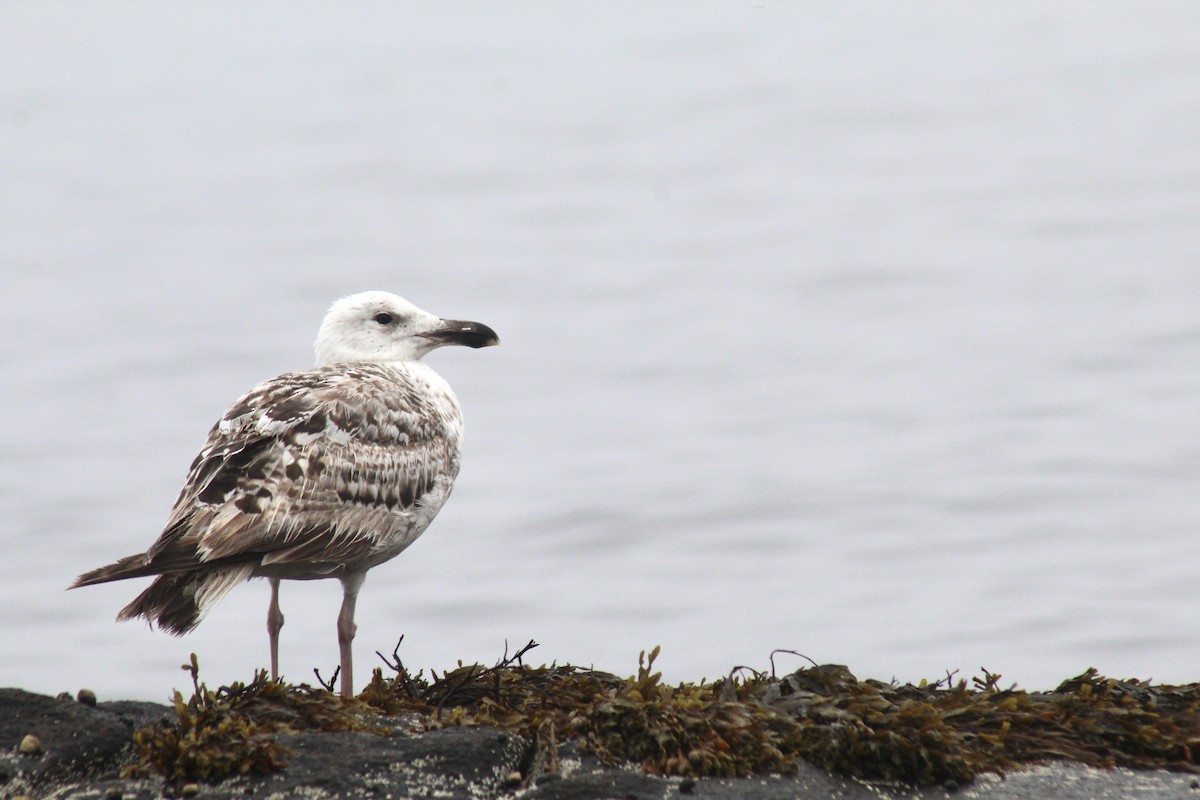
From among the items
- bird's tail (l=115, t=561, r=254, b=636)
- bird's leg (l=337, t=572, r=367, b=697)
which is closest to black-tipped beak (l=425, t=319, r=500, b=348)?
bird's leg (l=337, t=572, r=367, b=697)

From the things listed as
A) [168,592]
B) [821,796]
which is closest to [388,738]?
[821,796]

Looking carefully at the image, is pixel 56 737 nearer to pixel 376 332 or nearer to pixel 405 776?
pixel 405 776

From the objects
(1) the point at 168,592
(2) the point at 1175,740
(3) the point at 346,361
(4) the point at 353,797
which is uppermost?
(3) the point at 346,361

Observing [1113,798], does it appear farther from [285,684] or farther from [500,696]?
[285,684]

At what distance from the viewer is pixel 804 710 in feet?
20.9

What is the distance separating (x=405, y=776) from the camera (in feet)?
18.9

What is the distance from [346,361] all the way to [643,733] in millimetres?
4926

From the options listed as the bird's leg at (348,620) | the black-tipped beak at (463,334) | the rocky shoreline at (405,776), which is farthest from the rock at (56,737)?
the black-tipped beak at (463,334)

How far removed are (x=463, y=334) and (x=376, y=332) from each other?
581mm

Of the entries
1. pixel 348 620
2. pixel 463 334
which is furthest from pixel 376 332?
pixel 348 620

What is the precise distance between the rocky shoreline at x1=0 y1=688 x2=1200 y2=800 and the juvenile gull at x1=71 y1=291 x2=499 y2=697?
5.10ft

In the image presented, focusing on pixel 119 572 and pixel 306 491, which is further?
pixel 306 491

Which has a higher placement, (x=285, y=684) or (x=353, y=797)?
(x=285, y=684)

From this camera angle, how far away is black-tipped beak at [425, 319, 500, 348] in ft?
35.0
